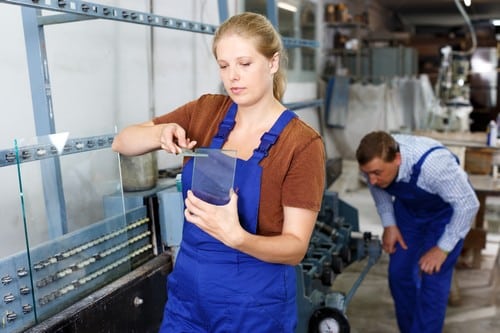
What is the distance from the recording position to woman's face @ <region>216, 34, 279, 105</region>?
0.99m

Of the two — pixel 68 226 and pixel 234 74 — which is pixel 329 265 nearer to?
pixel 68 226

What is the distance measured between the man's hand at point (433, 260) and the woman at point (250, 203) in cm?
106

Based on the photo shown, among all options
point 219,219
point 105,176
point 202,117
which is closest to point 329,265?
point 105,176

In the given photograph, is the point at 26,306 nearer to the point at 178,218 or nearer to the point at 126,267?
the point at 126,267

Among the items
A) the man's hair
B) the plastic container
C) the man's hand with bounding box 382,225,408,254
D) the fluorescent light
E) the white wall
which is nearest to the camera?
the white wall

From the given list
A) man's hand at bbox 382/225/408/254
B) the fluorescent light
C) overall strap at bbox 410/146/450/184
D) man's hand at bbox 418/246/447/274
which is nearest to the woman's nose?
overall strap at bbox 410/146/450/184

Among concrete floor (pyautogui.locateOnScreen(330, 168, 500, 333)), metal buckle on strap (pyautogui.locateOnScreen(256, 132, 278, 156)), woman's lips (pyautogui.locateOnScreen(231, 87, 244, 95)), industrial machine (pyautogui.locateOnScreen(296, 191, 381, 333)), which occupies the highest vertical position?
woman's lips (pyautogui.locateOnScreen(231, 87, 244, 95))

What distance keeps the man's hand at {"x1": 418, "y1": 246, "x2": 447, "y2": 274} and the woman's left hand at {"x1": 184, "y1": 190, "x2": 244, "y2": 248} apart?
4.27ft

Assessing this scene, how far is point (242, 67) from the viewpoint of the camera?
0.99m

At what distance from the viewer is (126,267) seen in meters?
1.41

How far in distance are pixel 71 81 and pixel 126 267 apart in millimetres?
885

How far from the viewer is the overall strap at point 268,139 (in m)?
1.01

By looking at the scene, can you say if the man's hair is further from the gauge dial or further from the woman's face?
the woman's face

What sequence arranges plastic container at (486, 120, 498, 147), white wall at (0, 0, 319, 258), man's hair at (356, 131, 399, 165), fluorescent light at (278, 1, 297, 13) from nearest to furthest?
white wall at (0, 0, 319, 258), man's hair at (356, 131, 399, 165), plastic container at (486, 120, 498, 147), fluorescent light at (278, 1, 297, 13)
